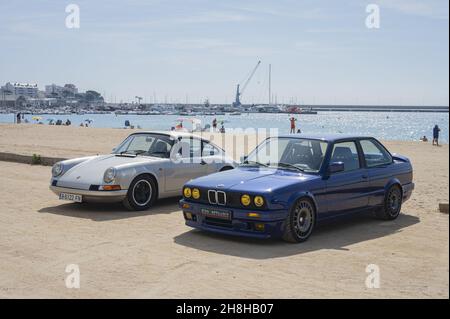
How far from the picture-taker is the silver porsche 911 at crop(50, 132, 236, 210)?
9.70 meters

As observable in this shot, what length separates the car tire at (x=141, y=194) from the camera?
9891 millimetres

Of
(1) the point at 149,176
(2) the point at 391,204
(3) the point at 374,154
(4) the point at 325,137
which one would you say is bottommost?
(2) the point at 391,204

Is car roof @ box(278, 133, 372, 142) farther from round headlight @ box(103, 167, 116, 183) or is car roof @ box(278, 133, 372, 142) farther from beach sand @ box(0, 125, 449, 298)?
round headlight @ box(103, 167, 116, 183)

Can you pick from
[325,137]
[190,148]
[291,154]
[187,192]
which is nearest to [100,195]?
[187,192]

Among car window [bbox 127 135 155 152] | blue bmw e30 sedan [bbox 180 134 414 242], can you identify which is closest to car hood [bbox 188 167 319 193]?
blue bmw e30 sedan [bbox 180 134 414 242]

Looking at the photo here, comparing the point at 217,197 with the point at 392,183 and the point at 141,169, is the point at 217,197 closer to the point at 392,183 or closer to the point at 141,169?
the point at 141,169

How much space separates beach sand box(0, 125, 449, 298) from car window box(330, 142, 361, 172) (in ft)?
3.04

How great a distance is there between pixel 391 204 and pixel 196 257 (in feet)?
12.4

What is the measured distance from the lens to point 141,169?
9.98 meters

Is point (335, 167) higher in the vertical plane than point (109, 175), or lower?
higher

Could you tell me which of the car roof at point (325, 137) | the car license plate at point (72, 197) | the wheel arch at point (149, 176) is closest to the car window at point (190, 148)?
the wheel arch at point (149, 176)

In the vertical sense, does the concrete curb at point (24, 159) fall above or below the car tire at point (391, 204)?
above

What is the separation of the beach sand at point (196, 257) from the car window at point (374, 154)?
94 centimetres

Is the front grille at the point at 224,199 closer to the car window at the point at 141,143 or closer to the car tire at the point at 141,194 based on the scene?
the car tire at the point at 141,194
